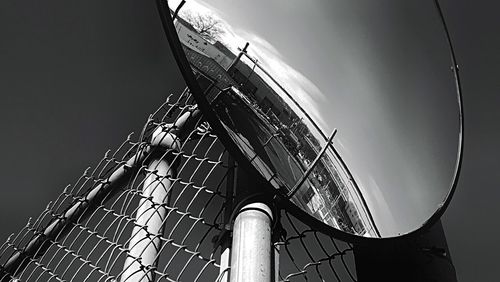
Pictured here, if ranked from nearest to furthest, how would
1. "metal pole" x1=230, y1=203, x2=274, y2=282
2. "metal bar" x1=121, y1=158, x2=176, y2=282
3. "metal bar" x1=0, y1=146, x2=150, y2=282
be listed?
1. "metal pole" x1=230, y1=203, x2=274, y2=282
2. "metal bar" x1=121, y1=158, x2=176, y2=282
3. "metal bar" x1=0, y1=146, x2=150, y2=282

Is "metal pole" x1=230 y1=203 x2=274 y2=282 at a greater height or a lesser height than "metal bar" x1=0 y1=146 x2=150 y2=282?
lesser

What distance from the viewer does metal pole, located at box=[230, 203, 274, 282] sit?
0.54m

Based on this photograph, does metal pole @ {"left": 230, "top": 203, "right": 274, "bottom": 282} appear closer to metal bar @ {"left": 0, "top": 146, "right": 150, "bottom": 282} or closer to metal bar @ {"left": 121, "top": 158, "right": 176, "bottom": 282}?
metal bar @ {"left": 121, "top": 158, "right": 176, "bottom": 282}

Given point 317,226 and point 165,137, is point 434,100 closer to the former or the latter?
point 317,226

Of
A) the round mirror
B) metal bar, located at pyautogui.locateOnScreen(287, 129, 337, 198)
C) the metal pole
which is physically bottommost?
the metal pole

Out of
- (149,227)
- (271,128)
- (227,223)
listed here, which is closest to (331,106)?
(271,128)

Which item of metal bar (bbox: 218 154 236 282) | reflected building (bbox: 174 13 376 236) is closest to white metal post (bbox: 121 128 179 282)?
metal bar (bbox: 218 154 236 282)

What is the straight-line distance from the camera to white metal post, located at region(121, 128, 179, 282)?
778 millimetres

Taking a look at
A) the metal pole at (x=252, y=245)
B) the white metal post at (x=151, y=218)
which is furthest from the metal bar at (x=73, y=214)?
the metal pole at (x=252, y=245)

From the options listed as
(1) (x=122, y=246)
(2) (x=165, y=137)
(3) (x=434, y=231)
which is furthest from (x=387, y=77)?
(1) (x=122, y=246)

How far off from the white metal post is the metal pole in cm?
24

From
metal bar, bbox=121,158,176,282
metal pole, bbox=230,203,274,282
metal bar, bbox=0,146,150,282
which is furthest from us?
metal bar, bbox=0,146,150,282

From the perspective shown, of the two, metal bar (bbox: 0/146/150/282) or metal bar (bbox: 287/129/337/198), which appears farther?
metal bar (bbox: 0/146/150/282)

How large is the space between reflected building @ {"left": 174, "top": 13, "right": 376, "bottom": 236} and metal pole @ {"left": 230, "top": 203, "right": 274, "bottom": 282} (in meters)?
0.06
